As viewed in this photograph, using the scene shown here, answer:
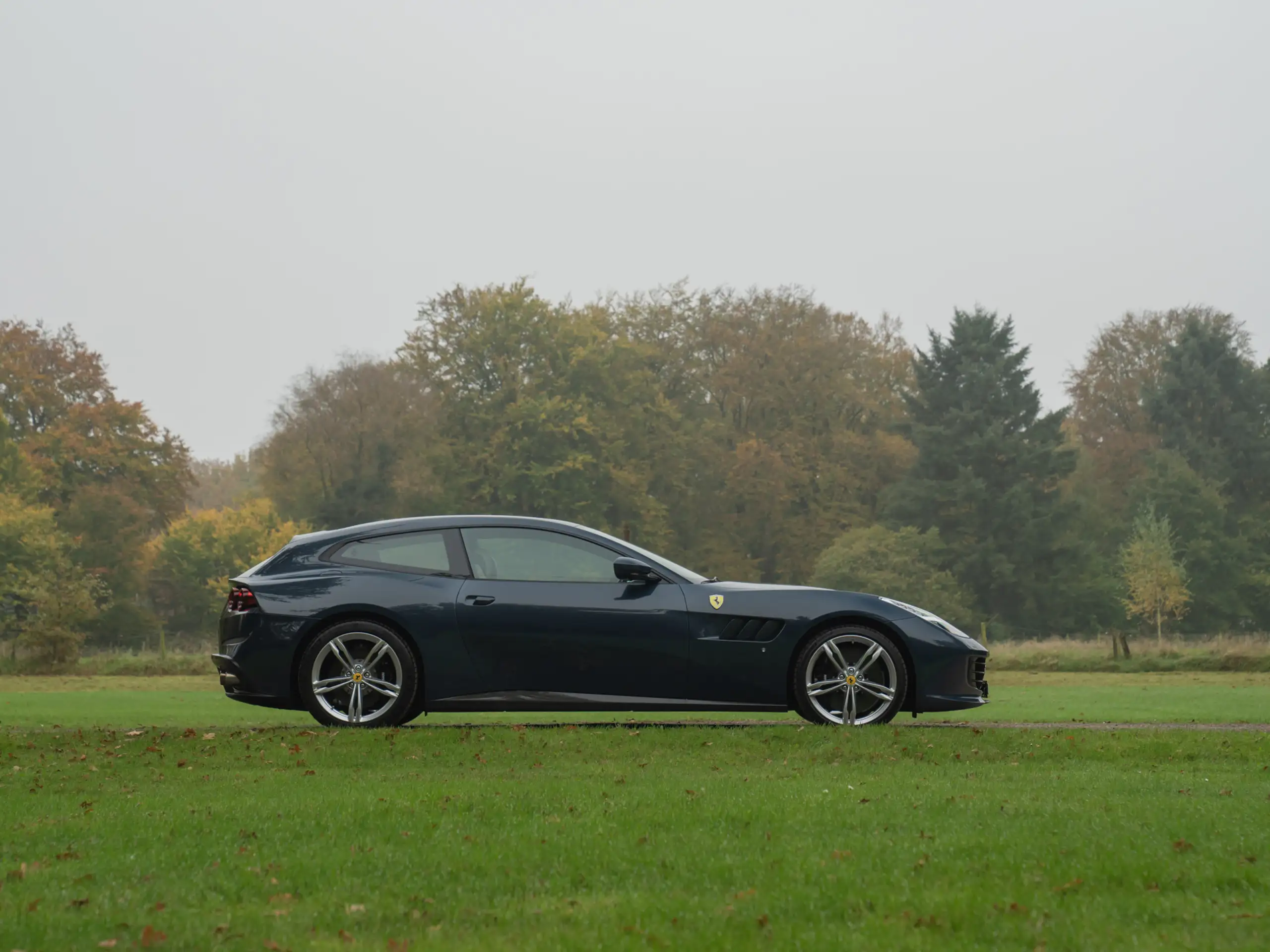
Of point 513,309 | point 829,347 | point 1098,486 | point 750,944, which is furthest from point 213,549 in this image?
point 750,944

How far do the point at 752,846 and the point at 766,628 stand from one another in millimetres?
4481

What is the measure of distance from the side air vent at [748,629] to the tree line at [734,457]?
157 ft

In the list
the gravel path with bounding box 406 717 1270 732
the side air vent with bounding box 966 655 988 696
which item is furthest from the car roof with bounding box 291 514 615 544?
the side air vent with bounding box 966 655 988 696

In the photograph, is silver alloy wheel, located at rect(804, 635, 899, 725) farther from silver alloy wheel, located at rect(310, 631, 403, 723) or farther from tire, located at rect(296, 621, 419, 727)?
silver alloy wheel, located at rect(310, 631, 403, 723)

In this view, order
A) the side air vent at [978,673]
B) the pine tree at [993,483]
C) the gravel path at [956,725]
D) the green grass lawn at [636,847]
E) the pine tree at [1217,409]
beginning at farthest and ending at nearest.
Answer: the pine tree at [1217,409] < the pine tree at [993,483] < the gravel path at [956,725] < the side air vent at [978,673] < the green grass lawn at [636,847]

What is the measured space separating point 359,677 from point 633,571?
205cm

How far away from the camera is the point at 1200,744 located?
980cm

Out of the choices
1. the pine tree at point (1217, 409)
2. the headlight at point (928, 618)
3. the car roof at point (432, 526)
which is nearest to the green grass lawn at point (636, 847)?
the headlight at point (928, 618)

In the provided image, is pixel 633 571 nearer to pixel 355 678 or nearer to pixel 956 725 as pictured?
pixel 355 678

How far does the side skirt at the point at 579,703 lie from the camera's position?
1018 centimetres

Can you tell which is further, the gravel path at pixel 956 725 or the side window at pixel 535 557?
the gravel path at pixel 956 725

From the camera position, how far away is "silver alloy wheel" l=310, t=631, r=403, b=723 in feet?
34.0

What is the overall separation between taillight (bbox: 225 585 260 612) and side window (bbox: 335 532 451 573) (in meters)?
0.65

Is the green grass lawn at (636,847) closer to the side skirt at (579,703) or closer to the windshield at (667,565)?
the side skirt at (579,703)
